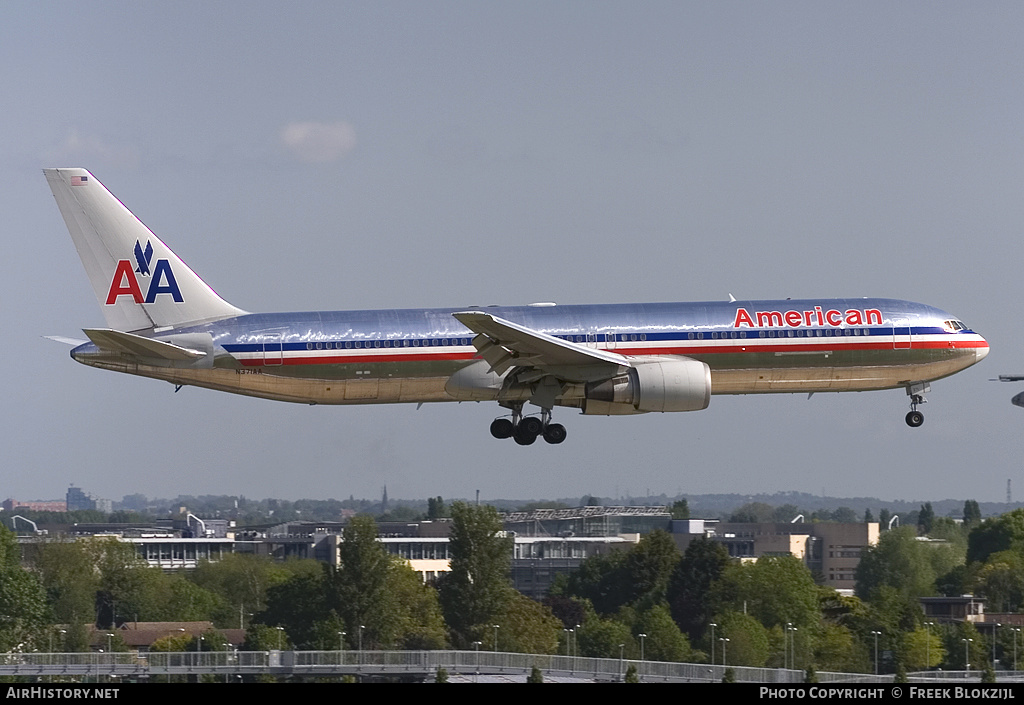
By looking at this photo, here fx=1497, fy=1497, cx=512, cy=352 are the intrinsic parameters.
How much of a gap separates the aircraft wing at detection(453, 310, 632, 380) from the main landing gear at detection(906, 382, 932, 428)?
11.7 meters

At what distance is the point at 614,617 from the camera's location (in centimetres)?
12538

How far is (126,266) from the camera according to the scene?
53.7 m

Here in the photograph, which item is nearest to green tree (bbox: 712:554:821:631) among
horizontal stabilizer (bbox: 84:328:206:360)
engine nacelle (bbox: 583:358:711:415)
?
engine nacelle (bbox: 583:358:711:415)

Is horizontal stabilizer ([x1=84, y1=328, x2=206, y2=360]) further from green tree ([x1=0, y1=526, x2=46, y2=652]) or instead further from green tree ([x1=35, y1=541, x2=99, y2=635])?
green tree ([x1=35, y1=541, x2=99, y2=635])

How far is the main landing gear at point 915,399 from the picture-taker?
55.3m

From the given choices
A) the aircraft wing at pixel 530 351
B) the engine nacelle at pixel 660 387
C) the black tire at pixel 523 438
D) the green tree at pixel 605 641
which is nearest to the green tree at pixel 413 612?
the green tree at pixel 605 641

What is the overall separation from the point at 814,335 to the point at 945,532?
505 feet

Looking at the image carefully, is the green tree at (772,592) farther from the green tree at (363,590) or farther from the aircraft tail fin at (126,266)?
the aircraft tail fin at (126,266)

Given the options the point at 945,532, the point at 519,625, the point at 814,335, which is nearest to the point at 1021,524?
the point at 945,532

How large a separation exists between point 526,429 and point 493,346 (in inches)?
169

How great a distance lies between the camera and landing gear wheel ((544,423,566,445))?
2105 inches

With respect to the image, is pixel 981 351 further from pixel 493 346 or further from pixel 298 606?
pixel 298 606

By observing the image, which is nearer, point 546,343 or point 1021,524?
point 546,343

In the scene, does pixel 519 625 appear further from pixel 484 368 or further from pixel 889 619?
pixel 484 368
